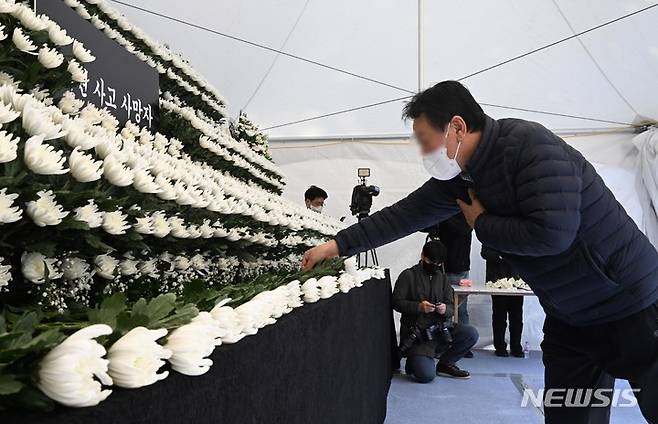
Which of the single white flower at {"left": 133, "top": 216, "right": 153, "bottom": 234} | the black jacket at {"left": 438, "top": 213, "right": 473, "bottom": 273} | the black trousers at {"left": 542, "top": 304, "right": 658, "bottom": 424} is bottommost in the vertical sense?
the black trousers at {"left": 542, "top": 304, "right": 658, "bottom": 424}

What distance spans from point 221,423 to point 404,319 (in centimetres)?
429

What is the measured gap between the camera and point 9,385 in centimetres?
44

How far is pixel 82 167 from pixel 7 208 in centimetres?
16

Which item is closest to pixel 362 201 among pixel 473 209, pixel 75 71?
pixel 473 209

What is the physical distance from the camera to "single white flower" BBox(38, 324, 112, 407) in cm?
46

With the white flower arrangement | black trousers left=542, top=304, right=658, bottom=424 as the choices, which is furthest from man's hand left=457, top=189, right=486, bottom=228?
the white flower arrangement

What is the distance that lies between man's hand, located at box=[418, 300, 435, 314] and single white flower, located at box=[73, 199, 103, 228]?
4.08 m

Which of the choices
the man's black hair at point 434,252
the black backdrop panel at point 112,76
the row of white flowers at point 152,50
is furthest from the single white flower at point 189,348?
the man's black hair at point 434,252

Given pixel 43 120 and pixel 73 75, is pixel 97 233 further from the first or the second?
pixel 73 75

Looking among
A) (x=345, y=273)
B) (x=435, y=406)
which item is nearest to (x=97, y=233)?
→ (x=345, y=273)

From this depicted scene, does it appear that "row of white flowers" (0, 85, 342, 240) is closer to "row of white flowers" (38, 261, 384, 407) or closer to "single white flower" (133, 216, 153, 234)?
"single white flower" (133, 216, 153, 234)

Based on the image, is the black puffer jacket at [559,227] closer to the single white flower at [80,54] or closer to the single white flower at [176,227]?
the single white flower at [176,227]

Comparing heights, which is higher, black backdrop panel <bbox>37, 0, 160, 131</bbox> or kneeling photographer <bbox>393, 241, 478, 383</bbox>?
black backdrop panel <bbox>37, 0, 160, 131</bbox>

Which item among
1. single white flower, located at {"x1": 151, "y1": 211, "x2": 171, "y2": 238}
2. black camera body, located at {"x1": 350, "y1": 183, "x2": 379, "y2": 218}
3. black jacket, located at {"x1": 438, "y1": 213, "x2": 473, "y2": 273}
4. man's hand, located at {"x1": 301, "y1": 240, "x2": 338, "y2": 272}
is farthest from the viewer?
black jacket, located at {"x1": 438, "y1": 213, "x2": 473, "y2": 273}
